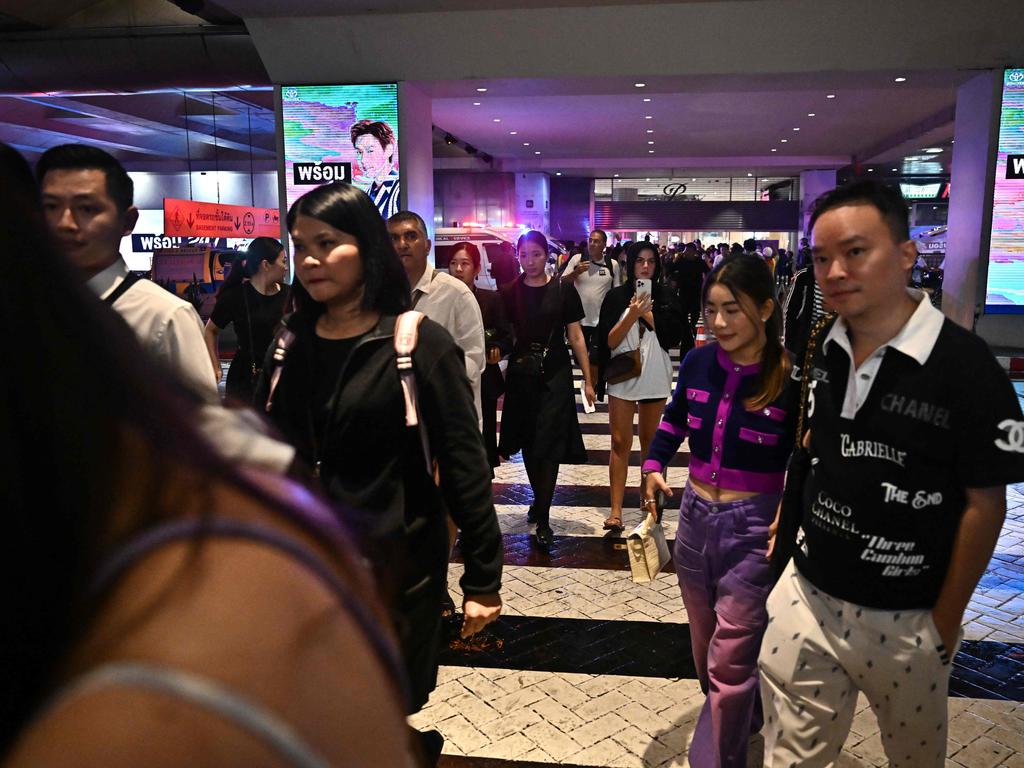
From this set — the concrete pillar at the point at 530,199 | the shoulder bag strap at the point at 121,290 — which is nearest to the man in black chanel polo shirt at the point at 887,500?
the shoulder bag strap at the point at 121,290

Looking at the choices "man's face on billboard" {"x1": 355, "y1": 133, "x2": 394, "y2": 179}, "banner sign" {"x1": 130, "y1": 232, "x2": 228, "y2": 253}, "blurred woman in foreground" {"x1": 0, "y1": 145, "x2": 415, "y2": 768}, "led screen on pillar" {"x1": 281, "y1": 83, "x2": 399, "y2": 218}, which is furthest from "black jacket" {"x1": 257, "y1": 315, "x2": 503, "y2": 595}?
"banner sign" {"x1": 130, "y1": 232, "x2": 228, "y2": 253}

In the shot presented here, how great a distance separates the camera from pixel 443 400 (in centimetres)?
246

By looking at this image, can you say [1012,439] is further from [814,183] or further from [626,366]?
[814,183]

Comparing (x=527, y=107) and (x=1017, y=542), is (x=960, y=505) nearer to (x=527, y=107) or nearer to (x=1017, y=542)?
(x=1017, y=542)

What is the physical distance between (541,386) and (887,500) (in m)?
3.73

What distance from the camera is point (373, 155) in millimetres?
12469

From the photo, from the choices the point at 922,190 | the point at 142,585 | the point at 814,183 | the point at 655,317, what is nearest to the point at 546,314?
the point at 655,317

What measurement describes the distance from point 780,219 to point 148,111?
26315 millimetres

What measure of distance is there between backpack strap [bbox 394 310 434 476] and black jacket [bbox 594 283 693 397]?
3502 millimetres

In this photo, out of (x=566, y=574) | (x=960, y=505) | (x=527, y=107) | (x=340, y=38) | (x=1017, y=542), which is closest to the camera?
(x=960, y=505)

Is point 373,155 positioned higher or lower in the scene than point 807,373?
higher

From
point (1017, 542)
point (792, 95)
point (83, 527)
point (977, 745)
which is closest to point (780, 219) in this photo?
point (792, 95)

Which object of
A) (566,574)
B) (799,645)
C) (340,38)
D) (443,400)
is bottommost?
(566,574)

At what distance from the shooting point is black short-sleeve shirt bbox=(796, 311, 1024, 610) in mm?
2002
